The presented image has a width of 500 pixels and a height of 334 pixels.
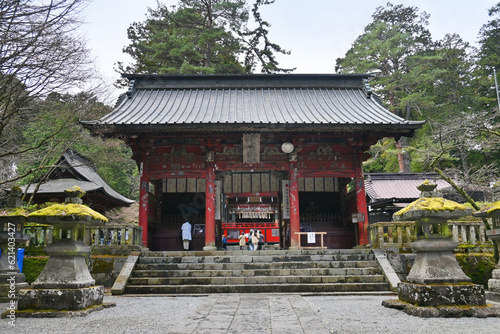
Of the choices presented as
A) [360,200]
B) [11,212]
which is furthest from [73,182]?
[360,200]

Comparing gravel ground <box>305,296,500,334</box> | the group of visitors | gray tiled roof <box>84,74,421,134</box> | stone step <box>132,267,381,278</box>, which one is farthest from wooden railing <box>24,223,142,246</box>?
gravel ground <box>305,296,500,334</box>

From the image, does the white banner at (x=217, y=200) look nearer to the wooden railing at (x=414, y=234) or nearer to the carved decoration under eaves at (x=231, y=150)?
the carved decoration under eaves at (x=231, y=150)

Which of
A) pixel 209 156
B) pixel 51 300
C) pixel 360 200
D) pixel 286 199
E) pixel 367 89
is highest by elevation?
pixel 367 89

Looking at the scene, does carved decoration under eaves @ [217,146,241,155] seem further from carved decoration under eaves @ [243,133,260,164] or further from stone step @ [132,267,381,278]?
stone step @ [132,267,381,278]

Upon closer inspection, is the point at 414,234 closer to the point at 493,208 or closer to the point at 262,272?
the point at 493,208

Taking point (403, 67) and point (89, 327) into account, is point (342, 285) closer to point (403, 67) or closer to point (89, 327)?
point (89, 327)

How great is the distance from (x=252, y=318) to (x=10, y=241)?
19.2 ft

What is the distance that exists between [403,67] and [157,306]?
28.7 metres

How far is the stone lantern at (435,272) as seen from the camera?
5363mm

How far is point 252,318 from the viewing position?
4914mm

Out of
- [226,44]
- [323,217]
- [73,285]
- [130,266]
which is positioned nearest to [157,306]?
[73,285]

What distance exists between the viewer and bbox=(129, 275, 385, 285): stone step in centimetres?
861

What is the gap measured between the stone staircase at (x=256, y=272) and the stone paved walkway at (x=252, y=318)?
208 cm

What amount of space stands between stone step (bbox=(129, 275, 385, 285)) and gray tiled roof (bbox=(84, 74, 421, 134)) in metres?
4.77
